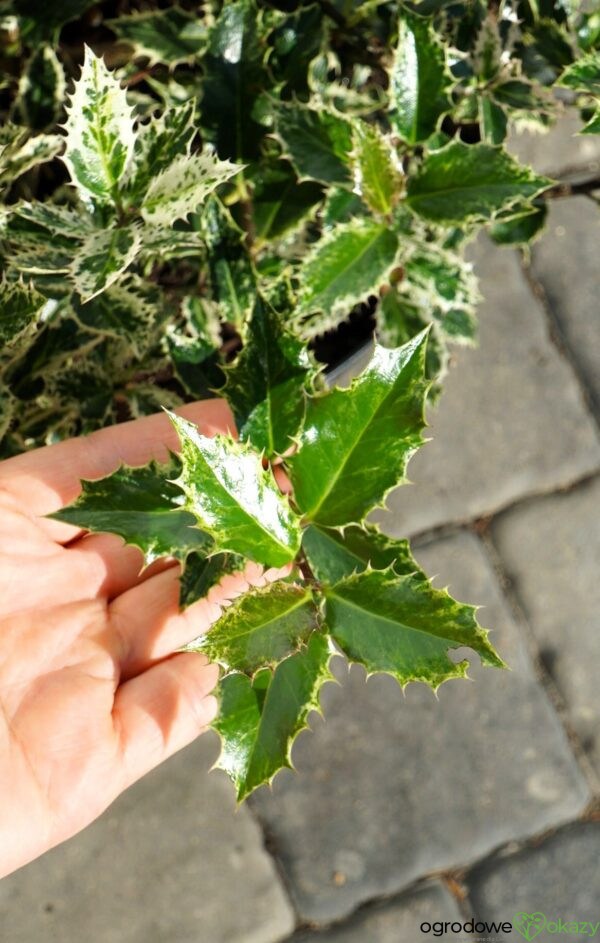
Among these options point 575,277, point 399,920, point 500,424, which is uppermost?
point 575,277

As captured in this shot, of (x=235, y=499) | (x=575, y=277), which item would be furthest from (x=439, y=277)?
(x=575, y=277)

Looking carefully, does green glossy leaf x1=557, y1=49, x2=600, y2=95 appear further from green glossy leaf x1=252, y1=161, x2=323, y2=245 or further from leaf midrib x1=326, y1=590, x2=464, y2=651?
leaf midrib x1=326, y1=590, x2=464, y2=651

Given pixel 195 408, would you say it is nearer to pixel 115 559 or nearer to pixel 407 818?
pixel 115 559

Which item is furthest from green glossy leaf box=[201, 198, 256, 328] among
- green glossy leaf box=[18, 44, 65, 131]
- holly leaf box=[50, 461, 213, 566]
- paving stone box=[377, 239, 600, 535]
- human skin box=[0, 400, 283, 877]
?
paving stone box=[377, 239, 600, 535]

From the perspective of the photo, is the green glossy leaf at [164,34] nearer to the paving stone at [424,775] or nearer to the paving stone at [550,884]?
the paving stone at [424,775]

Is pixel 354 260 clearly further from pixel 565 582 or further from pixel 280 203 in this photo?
pixel 565 582

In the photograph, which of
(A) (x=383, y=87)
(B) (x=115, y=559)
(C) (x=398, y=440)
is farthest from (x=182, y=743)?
(A) (x=383, y=87)
